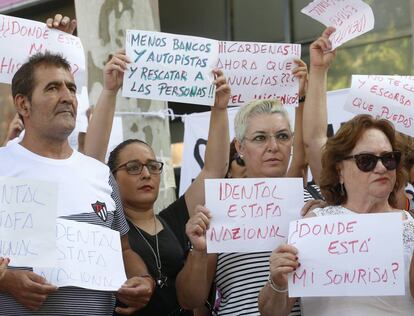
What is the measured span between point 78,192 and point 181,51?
107 cm

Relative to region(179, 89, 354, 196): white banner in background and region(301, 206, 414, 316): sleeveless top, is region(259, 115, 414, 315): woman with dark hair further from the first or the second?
region(179, 89, 354, 196): white banner in background

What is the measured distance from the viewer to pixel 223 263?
3.57 meters

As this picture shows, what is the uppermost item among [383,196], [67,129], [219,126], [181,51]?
[181,51]

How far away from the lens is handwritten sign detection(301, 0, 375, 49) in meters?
4.12

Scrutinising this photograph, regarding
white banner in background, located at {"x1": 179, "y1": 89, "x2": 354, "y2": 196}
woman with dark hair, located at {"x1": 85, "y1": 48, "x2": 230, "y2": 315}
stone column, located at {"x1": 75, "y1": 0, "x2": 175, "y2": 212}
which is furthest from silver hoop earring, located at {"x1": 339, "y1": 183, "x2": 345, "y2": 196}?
stone column, located at {"x1": 75, "y1": 0, "x2": 175, "y2": 212}

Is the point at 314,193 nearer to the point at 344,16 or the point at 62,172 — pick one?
the point at 344,16

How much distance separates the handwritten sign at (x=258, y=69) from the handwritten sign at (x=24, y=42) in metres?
0.80

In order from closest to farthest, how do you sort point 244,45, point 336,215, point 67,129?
point 336,215
point 67,129
point 244,45

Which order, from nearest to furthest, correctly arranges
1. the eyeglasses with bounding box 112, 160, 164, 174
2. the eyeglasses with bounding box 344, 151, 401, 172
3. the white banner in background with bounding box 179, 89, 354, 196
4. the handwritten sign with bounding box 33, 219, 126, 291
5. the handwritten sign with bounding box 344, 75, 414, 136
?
the eyeglasses with bounding box 344, 151, 401, 172
the handwritten sign with bounding box 33, 219, 126, 291
the handwritten sign with bounding box 344, 75, 414, 136
the eyeglasses with bounding box 112, 160, 164, 174
the white banner in background with bounding box 179, 89, 354, 196

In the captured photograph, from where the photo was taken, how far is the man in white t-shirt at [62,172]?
3324 mm

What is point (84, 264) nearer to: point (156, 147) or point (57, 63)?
point (57, 63)

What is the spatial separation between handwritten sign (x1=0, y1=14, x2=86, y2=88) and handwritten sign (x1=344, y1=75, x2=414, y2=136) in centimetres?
141

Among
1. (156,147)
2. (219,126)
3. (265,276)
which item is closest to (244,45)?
(219,126)

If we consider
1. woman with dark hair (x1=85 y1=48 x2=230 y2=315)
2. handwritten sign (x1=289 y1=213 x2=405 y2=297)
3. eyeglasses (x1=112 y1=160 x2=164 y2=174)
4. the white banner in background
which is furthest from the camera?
the white banner in background
